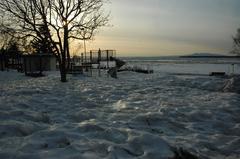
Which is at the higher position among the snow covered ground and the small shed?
the small shed

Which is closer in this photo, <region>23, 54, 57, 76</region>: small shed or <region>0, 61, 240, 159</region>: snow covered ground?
<region>0, 61, 240, 159</region>: snow covered ground

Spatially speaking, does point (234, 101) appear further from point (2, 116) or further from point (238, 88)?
point (2, 116)

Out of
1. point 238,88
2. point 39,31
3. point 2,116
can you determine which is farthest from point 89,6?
point 2,116

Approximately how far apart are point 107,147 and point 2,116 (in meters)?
3.12

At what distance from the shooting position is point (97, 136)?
6637mm

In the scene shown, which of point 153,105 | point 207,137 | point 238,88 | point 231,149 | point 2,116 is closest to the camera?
point 231,149

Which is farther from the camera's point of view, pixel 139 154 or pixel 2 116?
pixel 2 116

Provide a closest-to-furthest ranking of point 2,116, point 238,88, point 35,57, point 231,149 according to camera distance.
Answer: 1. point 231,149
2. point 2,116
3. point 238,88
4. point 35,57

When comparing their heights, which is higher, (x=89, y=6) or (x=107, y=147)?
(x=89, y=6)

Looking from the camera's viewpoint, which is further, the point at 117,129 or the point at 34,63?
the point at 34,63

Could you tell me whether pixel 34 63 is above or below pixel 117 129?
above

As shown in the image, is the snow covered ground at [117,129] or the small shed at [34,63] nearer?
the snow covered ground at [117,129]

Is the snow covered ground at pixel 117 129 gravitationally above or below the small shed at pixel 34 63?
below

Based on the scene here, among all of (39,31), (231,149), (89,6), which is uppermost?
(89,6)
